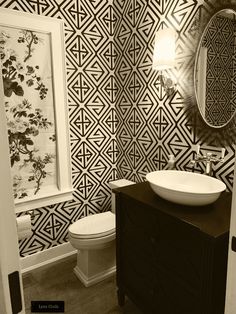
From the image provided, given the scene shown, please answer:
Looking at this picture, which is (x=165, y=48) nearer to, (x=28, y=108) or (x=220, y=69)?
(x=220, y=69)

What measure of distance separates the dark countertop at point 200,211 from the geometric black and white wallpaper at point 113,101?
0.50 meters

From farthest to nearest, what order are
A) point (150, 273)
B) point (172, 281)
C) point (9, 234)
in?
point (150, 273) → point (172, 281) → point (9, 234)

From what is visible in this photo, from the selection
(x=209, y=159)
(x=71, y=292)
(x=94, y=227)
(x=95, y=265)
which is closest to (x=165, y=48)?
(x=209, y=159)

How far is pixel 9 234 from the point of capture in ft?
1.72

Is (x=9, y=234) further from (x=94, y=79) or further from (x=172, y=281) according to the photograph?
(x=94, y=79)

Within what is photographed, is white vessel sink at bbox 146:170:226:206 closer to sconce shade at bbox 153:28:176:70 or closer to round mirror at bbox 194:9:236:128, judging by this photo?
round mirror at bbox 194:9:236:128

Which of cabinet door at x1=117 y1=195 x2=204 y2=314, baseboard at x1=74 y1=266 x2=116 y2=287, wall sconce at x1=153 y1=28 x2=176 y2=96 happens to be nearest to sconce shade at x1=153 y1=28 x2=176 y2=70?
wall sconce at x1=153 y1=28 x2=176 y2=96

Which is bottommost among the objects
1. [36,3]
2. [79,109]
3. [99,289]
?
[99,289]

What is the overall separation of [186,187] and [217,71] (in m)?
0.79

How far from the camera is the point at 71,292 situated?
6.46 ft

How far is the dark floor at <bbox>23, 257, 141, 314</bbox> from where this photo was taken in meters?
1.81

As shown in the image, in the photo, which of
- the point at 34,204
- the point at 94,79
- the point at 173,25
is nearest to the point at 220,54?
Answer: the point at 173,25

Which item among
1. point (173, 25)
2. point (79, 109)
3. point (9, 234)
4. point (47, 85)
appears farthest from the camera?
point (79, 109)

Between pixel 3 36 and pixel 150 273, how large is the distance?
A: 6.54ft
